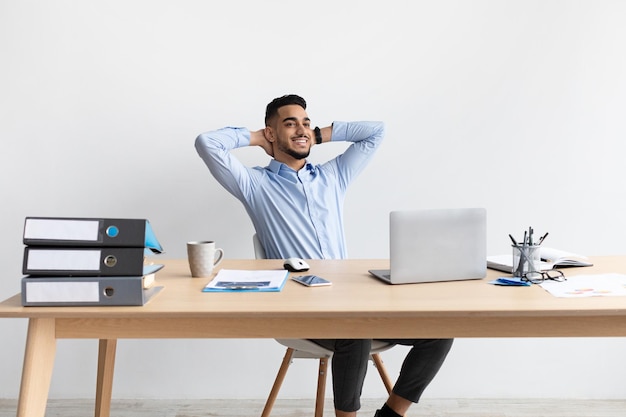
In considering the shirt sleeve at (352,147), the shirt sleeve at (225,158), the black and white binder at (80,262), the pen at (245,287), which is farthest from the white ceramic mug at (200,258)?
the shirt sleeve at (352,147)

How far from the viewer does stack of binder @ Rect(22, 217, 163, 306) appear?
1.30 meters

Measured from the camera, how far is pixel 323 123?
2.71m

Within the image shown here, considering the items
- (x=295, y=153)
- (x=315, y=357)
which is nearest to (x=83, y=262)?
(x=315, y=357)

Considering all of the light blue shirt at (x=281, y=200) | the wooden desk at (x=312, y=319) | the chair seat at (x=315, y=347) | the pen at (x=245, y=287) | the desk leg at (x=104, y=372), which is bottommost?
the desk leg at (x=104, y=372)

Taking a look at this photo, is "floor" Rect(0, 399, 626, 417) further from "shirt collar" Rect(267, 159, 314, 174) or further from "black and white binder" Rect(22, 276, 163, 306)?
"black and white binder" Rect(22, 276, 163, 306)

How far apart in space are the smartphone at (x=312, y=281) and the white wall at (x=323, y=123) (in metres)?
1.20

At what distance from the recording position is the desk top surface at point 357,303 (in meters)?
1.25

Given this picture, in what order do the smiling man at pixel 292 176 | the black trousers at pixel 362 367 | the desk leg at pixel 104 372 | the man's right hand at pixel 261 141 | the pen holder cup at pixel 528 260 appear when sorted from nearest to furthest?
the pen holder cup at pixel 528 260, the black trousers at pixel 362 367, the desk leg at pixel 104 372, the smiling man at pixel 292 176, the man's right hand at pixel 261 141

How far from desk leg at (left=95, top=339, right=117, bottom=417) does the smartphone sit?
0.78 meters

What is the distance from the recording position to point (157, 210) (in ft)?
8.93

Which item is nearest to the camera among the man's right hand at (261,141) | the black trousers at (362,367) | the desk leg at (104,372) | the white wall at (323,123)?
the black trousers at (362,367)

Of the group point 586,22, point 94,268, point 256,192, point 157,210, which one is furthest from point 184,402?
point 586,22

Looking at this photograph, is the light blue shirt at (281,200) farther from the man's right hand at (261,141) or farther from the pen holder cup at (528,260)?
the pen holder cup at (528,260)

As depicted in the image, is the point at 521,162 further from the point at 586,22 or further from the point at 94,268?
the point at 94,268
